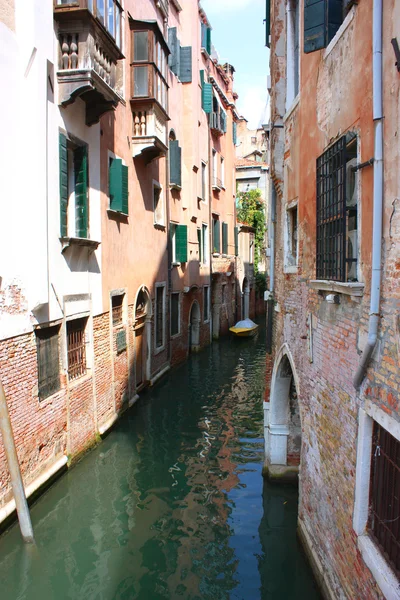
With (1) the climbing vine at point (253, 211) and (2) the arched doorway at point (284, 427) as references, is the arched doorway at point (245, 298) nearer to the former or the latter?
(1) the climbing vine at point (253, 211)

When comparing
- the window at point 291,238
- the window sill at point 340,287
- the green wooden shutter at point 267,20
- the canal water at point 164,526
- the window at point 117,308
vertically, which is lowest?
the canal water at point 164,526

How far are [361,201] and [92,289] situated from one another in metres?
6.66

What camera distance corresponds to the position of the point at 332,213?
4.54 meters

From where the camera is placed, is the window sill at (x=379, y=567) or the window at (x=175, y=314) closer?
the window sill at (x=379, y=567)

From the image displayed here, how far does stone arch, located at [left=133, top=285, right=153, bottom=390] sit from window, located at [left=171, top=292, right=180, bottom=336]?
3150mm

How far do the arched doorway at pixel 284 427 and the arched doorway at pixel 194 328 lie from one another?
11.9 meters

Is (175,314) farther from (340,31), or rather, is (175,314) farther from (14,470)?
(340,31)

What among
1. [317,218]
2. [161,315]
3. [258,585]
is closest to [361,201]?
[317,218]

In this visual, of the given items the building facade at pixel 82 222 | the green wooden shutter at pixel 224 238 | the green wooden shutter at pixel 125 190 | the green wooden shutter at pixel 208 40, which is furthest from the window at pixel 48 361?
the green wooden shutter at pixel 208 40

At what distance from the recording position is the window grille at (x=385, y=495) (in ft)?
11.3

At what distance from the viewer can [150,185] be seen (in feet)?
45.8

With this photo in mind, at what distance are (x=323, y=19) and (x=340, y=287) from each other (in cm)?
251

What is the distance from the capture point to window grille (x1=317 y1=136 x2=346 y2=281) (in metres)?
4.17

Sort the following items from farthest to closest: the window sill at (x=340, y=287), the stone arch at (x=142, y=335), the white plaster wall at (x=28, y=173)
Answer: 1. the stone arch at (x=142, y=335)
2. the white plaster wall at (x=28, y=173)
3. the window sill at (x=340, y=287)
